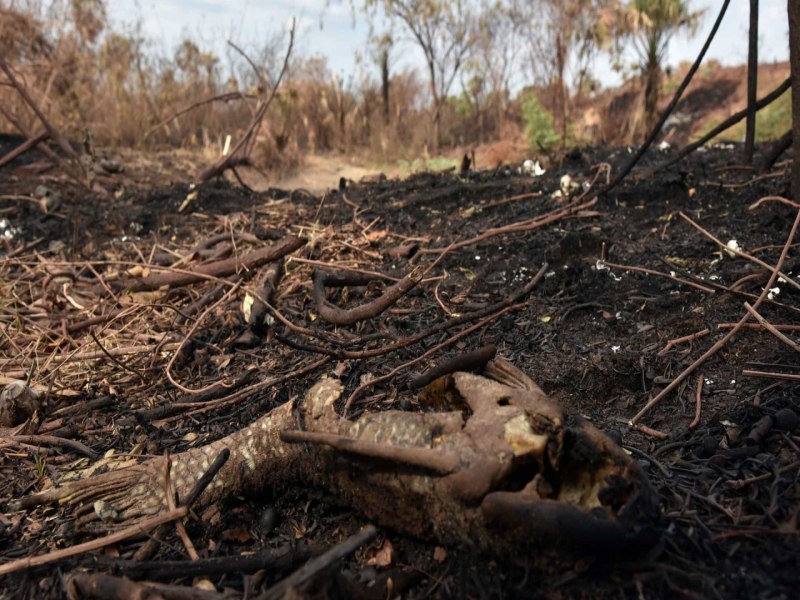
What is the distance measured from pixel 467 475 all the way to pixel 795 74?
9.73 feet

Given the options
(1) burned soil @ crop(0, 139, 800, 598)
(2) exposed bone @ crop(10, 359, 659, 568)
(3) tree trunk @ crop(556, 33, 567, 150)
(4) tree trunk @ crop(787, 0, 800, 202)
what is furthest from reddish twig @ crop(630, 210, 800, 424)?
(3) tree trunk @ crop(556, 33, 567, 150)

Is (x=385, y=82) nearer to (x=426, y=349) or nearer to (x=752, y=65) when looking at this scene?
(x=752, y=65)

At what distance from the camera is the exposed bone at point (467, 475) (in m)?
1.19

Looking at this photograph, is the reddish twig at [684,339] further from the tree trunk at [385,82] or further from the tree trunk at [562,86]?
the tree trunk at [385,82]

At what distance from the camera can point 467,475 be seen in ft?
4.14

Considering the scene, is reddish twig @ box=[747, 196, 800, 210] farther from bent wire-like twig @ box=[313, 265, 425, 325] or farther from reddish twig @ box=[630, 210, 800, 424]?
bent wire-like twig @ box=[313, 265, 425, 325]

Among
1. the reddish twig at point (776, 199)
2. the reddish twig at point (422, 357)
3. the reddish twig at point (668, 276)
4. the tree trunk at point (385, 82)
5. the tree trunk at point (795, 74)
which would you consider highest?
the tree trunk at point (385, 82)

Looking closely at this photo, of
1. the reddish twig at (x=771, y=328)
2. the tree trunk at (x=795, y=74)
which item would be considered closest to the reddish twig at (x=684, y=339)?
the reddish twig at (x=771, y=328)

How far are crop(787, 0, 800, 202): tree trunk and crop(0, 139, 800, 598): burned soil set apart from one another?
0.80 feet

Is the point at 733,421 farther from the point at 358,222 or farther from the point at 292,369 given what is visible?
the point at 358,222

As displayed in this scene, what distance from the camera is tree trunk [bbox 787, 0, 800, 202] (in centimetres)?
284

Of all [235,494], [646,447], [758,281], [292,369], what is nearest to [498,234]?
[758,281]

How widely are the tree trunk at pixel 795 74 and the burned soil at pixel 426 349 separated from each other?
245 millimetres

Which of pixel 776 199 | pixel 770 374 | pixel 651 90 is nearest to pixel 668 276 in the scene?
pixel 770 374
